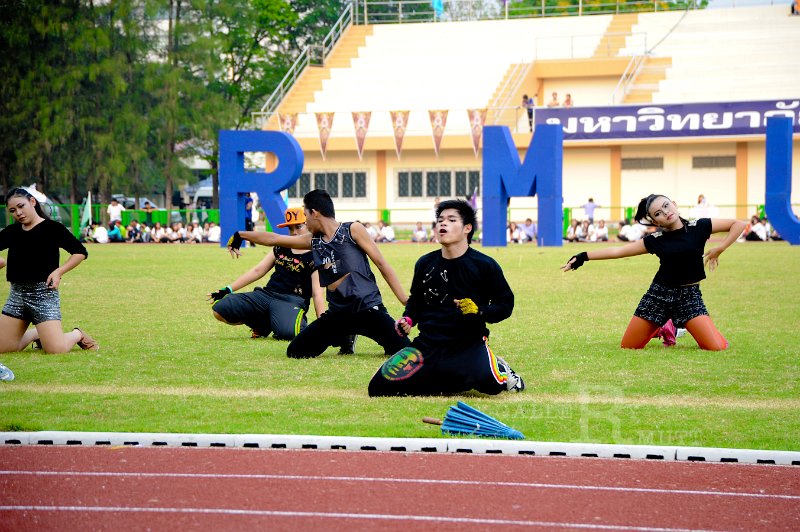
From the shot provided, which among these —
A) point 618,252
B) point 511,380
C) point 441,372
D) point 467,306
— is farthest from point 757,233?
point 467,306

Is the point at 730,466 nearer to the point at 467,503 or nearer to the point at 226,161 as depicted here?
the point at 467,503

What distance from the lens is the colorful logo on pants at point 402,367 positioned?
889cm

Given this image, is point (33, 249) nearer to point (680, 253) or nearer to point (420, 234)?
point (680, 253)

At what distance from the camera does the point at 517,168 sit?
36281mm

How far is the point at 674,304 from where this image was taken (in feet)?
38.3

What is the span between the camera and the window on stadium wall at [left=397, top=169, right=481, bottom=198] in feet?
173

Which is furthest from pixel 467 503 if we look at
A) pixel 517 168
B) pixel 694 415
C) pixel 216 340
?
pixel 517 168

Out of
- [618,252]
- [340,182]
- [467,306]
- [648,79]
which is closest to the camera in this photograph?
[467,306]

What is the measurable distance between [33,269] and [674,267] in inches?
243

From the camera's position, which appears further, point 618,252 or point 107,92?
point 107,92

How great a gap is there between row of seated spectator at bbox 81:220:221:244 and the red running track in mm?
37556

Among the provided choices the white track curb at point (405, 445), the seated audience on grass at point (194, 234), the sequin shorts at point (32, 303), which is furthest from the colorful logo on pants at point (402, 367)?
the seated audience on grass at point (194, 234)

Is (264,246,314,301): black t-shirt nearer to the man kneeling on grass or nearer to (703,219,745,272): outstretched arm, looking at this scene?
the man kneeling on grass

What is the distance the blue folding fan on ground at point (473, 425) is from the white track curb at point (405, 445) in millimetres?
193
